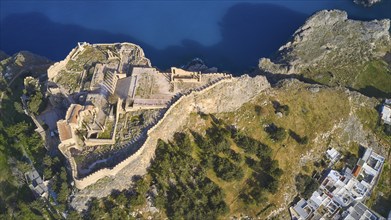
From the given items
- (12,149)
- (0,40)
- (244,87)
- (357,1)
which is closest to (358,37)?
(357,1)

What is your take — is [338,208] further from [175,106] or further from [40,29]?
[40,29]

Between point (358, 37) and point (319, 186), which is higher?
point (358, 37)

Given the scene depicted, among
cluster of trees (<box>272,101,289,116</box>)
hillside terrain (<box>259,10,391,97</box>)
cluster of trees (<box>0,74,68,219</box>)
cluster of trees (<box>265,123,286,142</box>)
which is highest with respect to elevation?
hillside terrain (<box>259,10,391,97</box>)

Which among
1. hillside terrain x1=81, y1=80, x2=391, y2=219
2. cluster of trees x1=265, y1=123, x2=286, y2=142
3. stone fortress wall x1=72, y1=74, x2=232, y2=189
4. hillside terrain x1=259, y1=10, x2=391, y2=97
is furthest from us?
hillside terrain x1=259, y1=10, x2=391, y2=97

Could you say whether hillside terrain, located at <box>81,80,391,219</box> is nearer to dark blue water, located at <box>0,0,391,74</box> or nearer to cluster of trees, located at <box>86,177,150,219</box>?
cluster of trees, located at <box>86,177,150,219</box>

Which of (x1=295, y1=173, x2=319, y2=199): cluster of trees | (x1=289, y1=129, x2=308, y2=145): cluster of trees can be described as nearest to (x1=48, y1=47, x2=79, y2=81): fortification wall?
(x1=289, y1=129, x2=308, y2=145): cluster of trees

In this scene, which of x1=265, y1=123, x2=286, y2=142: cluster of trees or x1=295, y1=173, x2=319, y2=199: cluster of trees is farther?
x1=265, y1=123, x2=286, y2=142: cluster of trees

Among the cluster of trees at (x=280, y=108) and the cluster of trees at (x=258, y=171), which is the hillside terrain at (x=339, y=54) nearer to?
the cluster of trees at (x=280, y=108)
